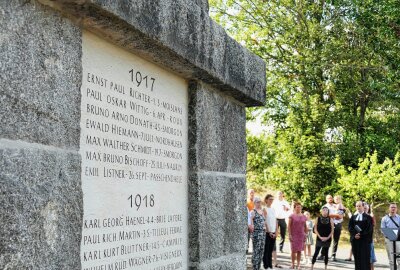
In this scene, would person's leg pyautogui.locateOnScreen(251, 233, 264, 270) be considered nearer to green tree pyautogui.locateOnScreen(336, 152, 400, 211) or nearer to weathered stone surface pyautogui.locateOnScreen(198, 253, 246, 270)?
weathered stone surface pyautogui.locateOnScreen(198, 253, 246, 270)

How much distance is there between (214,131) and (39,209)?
5.30ft

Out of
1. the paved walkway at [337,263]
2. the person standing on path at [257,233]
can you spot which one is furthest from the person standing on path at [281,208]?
the person standing on path at [257,233]

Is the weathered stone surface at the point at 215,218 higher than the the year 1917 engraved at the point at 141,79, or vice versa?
the the year 1917 engraved at the point at 141,79

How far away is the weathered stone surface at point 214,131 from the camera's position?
3.14 meters

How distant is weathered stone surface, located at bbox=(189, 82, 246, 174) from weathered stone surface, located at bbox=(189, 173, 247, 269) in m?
0.08

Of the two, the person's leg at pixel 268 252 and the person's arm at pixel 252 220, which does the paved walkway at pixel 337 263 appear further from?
the person's arm at pixel 252 220

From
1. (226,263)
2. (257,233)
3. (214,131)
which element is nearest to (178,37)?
(214,131)

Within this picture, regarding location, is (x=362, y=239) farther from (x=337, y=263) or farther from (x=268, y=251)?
(x=337, y=263)

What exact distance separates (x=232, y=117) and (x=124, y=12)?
1522 millimetres

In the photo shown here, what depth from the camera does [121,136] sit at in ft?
8.14

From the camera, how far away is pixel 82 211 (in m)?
2.10

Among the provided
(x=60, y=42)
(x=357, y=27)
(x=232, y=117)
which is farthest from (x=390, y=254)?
(x=357, y=27)

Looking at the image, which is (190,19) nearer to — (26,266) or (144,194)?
(144,194)

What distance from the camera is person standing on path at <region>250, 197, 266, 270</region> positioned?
11.0 meters
